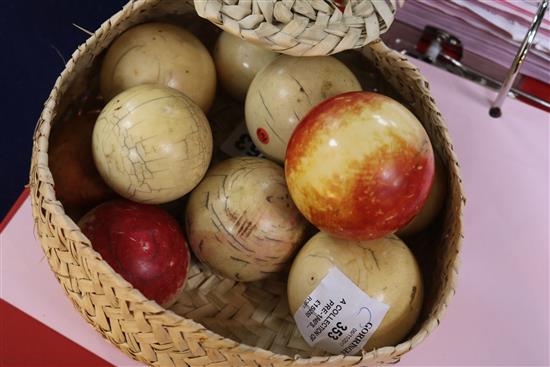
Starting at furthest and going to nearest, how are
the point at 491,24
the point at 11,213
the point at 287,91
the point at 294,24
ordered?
1. the point at 491,24
2. the point at 11,213
3. the point at 287,91
4. the point at 294,24

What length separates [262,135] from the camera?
0.86m

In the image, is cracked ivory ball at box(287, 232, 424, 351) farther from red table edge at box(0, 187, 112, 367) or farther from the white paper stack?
the white paper stack

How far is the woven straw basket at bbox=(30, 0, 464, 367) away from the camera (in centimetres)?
67

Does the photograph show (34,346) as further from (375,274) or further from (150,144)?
(375,274)

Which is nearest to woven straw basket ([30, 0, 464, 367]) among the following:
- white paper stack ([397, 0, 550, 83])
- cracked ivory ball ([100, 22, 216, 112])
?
cracked ivory ball ([100, 22, 216, 112])

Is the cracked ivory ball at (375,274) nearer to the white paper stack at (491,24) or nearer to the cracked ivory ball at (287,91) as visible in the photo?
the cracked ivory ball at (287,91)

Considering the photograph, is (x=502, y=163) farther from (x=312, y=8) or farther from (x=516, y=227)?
(x=312, y=8)

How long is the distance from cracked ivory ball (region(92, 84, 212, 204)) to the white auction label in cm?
21

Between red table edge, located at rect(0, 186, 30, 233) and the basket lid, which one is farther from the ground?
the basket lid

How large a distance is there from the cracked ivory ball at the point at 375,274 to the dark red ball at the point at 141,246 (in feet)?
0.48

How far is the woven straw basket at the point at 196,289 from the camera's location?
666mm

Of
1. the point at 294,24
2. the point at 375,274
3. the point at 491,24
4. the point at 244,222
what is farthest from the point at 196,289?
the point at 491,24

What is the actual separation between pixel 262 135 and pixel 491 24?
1.85 feet

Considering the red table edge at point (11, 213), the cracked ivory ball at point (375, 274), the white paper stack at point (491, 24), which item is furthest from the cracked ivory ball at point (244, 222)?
the white paper stack at point (491, 24)
